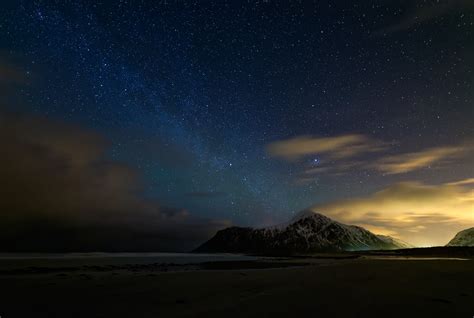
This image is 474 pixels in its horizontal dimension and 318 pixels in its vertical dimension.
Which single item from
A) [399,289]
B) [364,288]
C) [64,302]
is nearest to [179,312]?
[64,302]

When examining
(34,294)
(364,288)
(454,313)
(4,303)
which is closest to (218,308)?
(454,313)

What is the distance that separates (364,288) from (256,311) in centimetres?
668

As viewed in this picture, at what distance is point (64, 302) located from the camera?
11.9 m

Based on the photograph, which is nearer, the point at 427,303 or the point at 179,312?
the point at 179,312

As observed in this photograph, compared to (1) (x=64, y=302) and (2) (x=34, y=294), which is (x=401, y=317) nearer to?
(1) (x=64, y=302)

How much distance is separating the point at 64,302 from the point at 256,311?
24.5 ft

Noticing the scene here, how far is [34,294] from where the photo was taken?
46.6 feet

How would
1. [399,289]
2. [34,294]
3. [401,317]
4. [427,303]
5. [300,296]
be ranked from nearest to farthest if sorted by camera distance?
1. [401,317]
2. [427,303]
3. [300,296]
4. [399,289]
5. [34,294]

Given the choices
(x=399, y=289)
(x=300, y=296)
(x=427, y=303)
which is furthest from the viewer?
(x=399, y=289)

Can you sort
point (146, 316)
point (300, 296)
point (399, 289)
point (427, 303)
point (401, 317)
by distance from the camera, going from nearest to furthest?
point (401, 317) < point (146, 316) < point (427, 303) < point (300, 296) < point (399, 289)

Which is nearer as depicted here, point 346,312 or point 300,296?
point 346,312

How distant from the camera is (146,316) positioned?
29.1 feet

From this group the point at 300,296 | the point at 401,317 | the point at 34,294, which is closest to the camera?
the point at 401,317

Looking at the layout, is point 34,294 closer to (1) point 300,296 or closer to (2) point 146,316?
(2) point 146,316
